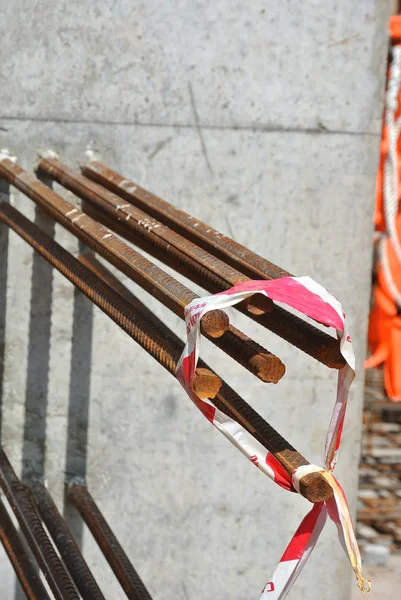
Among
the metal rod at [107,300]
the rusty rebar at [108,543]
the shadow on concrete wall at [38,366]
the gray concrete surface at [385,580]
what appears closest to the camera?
the metal rod at [107,300]

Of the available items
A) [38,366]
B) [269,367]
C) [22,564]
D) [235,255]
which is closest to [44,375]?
[38,366]

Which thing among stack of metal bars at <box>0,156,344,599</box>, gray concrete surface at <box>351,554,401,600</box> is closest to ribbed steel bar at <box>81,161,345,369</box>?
stack of metal bars at <box>0,156,344,599</box>

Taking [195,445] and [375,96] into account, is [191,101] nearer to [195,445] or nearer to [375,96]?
[375,96]

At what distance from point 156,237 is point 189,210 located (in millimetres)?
1102

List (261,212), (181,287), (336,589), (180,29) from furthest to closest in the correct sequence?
(336,589)
(261,212)
(180,29)
(181,287)

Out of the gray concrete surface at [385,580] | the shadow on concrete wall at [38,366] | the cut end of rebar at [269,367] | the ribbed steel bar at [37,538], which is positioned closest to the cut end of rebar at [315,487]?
the cut end of rebar at [269,367]

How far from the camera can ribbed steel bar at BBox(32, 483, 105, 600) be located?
273 centimetres

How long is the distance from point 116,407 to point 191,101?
1394 mm

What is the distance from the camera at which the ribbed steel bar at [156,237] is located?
7.00ft

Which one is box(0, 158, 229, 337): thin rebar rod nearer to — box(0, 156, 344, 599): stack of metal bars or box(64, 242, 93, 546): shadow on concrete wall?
box(0, 156, 344, 599): stack of metal bars

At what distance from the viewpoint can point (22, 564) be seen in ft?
9.11

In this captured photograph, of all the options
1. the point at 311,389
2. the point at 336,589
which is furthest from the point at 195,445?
the point at 336,589

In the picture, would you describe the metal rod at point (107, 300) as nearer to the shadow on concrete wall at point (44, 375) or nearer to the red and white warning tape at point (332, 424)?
the red and white warning tape at point (332, 424)

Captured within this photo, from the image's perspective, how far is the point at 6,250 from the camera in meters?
3.43
